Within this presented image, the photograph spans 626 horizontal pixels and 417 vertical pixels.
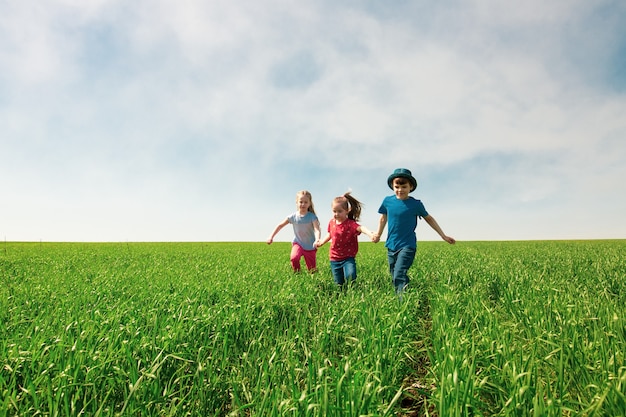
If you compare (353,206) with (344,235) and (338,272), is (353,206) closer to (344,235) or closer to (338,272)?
(344,235)

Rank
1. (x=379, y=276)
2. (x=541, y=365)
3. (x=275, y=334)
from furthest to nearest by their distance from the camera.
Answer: (x=379, y=276) → (x=275, y=334) → (x=541, y=365)

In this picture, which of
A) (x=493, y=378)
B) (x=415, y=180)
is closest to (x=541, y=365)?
(x=493, y=378)

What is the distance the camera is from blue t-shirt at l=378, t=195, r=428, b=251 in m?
6.71

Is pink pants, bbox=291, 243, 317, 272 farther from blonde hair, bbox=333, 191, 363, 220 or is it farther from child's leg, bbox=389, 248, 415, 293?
child's leg, bbox=389, 248, 415, 293

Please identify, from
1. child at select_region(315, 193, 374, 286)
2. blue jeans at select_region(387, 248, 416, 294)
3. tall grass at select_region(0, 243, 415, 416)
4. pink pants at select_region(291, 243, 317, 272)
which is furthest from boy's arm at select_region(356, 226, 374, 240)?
pink pants at select_region(291, 243, 317, 272)

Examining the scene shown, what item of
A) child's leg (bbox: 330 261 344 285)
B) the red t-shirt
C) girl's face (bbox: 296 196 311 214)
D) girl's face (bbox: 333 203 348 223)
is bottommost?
child's leg (bbox: 330 261 344 285)

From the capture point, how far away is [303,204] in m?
8.67

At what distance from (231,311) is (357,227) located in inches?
133

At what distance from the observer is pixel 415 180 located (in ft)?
22.4

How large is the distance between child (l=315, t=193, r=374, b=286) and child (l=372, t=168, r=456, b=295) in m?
0.68

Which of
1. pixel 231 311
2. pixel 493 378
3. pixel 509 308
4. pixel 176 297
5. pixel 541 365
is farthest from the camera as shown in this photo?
pixel 176 297

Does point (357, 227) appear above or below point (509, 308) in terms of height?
above

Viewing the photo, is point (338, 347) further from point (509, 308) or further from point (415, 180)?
point (415, 180)

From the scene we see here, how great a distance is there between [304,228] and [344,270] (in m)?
1.46
